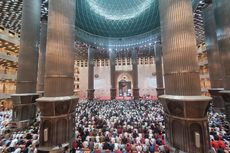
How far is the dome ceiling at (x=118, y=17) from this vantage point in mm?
21750

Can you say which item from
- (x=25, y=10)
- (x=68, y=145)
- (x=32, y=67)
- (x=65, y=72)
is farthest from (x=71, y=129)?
(x=25, y=10)

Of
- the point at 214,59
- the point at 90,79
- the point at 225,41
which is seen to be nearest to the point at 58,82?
the point at 225,41

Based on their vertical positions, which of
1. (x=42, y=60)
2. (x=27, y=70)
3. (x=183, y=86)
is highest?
(x=42, y=60)

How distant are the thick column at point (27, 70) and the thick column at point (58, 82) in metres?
5.06

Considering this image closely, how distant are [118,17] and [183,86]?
78.3 ft

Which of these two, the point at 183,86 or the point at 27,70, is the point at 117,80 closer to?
the point at 27,70

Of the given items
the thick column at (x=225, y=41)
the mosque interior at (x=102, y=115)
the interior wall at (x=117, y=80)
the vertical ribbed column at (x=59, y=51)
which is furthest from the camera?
the interior wall at (x=117, y=80)

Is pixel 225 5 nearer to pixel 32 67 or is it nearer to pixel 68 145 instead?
pixel 68 145

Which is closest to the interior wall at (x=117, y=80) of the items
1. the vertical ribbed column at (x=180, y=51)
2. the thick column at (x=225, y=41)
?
the thick column at (x=225, y=41)

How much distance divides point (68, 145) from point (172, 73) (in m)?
6.32

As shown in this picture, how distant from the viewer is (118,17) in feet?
85.4

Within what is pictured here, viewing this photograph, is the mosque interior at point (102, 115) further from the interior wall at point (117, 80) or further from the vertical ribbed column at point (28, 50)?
the interior wall at point (117, 80)

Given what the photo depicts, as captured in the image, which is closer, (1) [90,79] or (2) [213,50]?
(2) [213,50]

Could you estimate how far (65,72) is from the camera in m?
7.27
